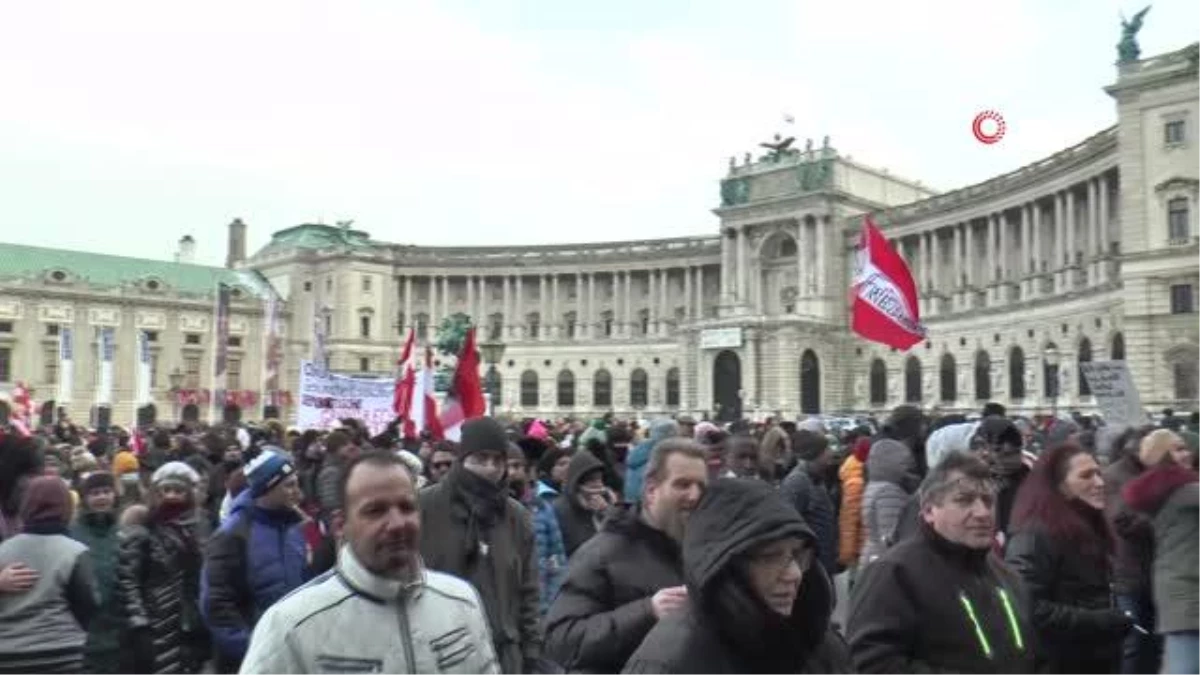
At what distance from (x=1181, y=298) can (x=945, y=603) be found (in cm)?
4268

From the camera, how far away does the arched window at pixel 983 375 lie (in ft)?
194

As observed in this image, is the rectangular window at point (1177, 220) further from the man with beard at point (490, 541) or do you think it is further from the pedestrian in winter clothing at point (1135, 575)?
→ the man with beard at point (490, 541)

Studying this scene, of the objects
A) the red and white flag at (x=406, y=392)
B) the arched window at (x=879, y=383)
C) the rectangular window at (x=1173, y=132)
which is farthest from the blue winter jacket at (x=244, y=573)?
the arched window at (x=879, y=383)

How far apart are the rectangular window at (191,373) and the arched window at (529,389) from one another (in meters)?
22.3

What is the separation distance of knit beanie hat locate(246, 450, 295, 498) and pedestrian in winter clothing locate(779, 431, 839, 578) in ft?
15.1

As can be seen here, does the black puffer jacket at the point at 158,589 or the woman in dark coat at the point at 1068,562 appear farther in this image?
the black puffer jacket at the point at 158,589

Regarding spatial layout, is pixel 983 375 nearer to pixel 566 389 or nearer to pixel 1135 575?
pixel 566 389

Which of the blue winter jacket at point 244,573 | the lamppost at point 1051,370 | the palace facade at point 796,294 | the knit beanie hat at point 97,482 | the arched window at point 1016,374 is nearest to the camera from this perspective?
the blue winter jacket at point 244,573

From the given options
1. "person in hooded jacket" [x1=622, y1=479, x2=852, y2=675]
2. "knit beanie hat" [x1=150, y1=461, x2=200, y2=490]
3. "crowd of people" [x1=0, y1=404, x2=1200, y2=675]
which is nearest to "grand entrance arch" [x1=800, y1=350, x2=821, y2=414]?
"crowd of people" [x1=0, y1=404, x2=1200, y2=675]

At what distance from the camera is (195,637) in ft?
25.4

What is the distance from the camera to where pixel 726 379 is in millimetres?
71062

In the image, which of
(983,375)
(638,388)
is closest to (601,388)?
(638,388)

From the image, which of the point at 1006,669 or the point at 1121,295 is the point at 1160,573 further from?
the point at 1121,295

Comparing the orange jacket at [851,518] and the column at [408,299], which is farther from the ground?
the column at [408,299]
